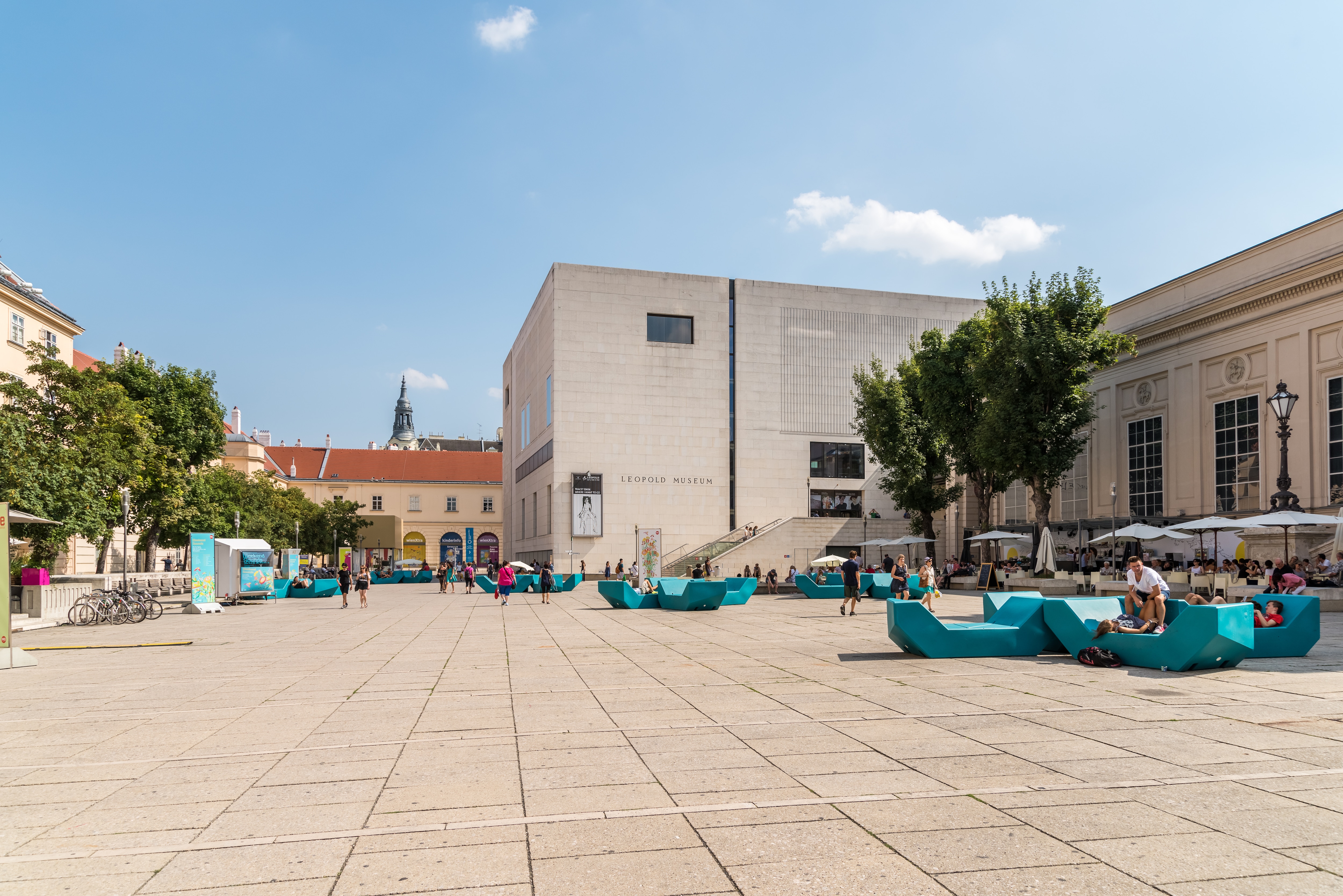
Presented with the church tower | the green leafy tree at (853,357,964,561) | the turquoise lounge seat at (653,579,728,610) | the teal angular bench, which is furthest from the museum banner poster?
the church tower

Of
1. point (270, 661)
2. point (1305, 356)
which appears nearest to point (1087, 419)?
point (1305, 356)

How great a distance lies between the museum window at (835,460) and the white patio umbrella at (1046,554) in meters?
27.6

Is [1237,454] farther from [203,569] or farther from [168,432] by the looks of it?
[168,432]

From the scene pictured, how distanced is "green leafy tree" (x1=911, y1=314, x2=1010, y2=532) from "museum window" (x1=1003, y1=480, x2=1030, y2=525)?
6.99m

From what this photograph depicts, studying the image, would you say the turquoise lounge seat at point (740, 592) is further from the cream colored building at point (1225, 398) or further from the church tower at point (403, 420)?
the church tower at point (403, 420)

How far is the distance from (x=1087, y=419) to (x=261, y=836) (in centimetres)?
3386

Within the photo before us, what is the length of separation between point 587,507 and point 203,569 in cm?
2819

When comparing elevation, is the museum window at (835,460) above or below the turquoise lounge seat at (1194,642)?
above

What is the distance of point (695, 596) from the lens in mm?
26781

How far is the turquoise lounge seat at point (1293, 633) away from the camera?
12.7m

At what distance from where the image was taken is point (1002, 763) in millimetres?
6559

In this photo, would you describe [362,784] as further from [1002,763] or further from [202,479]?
[202,479]

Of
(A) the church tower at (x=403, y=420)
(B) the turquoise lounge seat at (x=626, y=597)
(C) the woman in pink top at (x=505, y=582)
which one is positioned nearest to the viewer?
(B) the turquoise lounge seat at (x=626, y=597)

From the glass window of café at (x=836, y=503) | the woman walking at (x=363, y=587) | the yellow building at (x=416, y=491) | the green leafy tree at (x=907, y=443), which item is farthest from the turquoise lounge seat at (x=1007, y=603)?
the yellow building at (x=416, y=491)
